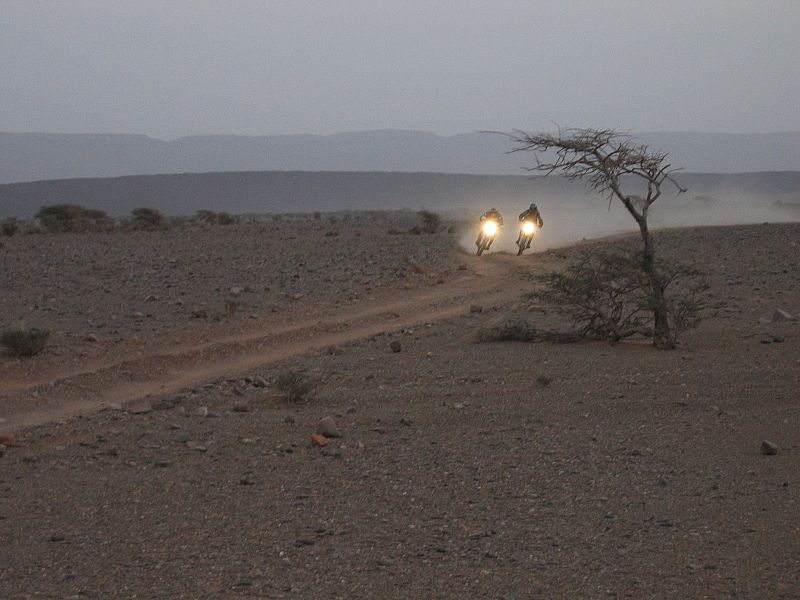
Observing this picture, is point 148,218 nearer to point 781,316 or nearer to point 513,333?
point 513,333

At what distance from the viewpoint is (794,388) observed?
Answer: 1039cm

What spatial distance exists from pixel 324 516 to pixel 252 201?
336 feet

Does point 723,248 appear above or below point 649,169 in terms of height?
below

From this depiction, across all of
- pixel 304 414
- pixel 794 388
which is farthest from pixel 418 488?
pixel 794 388

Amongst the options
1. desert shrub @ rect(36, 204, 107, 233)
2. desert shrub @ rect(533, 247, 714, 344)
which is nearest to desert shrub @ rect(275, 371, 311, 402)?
desert shrub @ rect(533, 247, 714, 344)

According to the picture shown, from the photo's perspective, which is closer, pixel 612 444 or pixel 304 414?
pixel 612 444

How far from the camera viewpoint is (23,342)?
13617 mm

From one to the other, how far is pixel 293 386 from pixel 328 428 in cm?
162

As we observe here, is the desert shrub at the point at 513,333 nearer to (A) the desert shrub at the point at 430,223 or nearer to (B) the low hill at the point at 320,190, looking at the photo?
(A) the desert shrub at the point at 430,223

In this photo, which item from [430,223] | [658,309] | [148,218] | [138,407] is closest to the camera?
[138,407]

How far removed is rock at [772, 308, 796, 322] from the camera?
1427cm

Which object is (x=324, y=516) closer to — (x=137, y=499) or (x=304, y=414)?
(x=137, y=499)

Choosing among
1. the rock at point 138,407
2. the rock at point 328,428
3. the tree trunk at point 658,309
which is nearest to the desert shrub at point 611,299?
the tree trunk at point 658,309

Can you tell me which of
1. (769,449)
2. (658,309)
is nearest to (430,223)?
(658,309)
